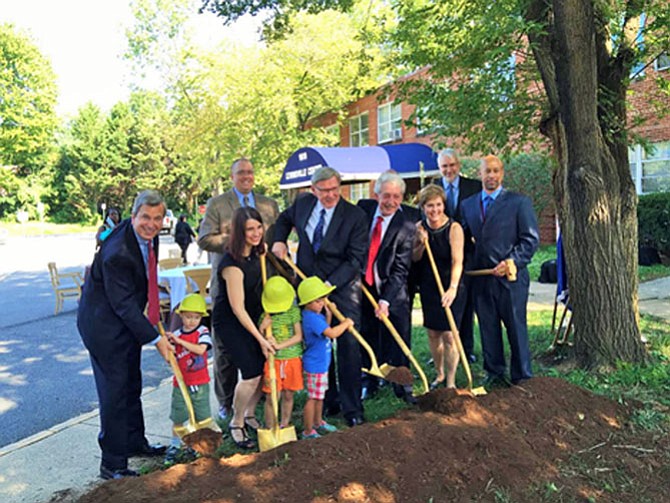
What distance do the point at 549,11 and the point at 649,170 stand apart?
10685mm

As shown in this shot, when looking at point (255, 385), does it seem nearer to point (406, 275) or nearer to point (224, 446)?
point (224, 446)

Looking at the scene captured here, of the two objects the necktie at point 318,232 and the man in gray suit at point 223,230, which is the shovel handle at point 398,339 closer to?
the necktie at point 318,232

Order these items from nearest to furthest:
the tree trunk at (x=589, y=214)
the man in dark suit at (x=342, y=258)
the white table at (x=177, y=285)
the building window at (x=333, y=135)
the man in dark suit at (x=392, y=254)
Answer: the man in dark suit at (x=342, y=258) < the man in dark suit at (x=392, y=254) < the tree trunk at (x=589, y=214) < the white table at (x=177, y=285) < the building window at (x=333, y=135)

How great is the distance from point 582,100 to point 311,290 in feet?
10.1

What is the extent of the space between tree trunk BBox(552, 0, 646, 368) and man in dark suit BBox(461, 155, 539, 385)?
2.54ft

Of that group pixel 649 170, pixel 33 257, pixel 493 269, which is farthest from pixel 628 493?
pixel 33 257

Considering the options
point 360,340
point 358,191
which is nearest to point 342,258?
point 360,340

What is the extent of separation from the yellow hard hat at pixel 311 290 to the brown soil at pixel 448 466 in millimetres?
910

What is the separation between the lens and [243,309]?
3.90 metres

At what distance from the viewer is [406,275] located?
16.0 feet

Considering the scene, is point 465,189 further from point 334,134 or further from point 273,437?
point 334,134

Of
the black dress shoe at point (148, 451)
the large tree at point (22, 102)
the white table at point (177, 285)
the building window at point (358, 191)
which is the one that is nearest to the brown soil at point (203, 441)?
the black dress shoe at point (148, 451)

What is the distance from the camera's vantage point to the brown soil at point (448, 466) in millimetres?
2941

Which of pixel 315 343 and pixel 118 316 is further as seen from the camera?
pixel 315 343
